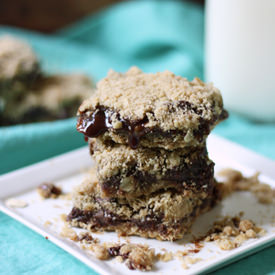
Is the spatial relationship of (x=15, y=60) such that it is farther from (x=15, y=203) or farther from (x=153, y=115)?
(x=153, y=115)

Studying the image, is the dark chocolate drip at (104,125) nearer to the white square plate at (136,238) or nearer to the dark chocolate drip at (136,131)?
the dark chocolate drip at (136,131)

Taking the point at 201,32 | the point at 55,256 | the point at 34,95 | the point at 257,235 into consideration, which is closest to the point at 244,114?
the point at 201,32

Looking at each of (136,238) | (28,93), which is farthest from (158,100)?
(28,93)

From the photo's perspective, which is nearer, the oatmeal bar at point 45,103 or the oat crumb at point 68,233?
the oat crumb at point 68,233

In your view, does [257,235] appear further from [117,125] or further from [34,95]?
[34,95]

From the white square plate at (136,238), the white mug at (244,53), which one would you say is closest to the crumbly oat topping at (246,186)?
the white square plate at (136,238)

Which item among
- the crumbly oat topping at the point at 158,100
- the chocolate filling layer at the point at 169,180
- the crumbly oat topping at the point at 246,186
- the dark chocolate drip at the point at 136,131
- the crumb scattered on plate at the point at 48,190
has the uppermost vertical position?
the crumbly oat topping at the point at 158,100

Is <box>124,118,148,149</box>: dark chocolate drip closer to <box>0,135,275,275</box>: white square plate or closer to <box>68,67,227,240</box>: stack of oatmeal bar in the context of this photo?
<box>68,67,227,240</box>: stack of oatmeal bar
